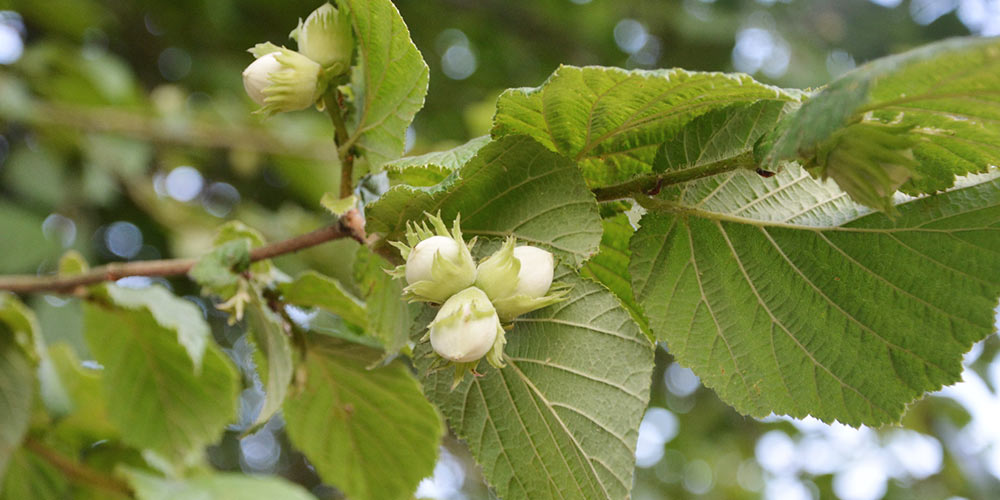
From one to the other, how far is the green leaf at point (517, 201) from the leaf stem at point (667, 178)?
68 millimetres

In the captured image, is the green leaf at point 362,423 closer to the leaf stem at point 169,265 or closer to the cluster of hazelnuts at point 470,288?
the leaf stem at point 169,265

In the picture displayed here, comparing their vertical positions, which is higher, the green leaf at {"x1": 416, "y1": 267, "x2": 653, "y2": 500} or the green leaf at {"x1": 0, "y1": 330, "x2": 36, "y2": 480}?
the green leaf at {"x1": 416, "y1": 267, "x2": 653, "y2": 500}

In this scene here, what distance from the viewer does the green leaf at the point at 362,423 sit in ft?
4.10

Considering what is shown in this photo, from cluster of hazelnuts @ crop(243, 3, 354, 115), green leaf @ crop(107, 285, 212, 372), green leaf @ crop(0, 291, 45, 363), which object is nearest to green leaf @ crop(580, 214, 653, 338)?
cluster of hazelnuts @ crop(243, 3, 354, 115)

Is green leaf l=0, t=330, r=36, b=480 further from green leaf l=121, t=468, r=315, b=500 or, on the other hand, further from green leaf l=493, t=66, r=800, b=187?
green leaf l=493, t=66, r=800, b=187

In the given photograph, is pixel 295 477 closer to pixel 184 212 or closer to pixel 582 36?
pixel 184 212

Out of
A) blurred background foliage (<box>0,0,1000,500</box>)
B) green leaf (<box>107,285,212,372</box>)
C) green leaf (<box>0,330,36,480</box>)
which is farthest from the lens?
blurred background foliage (<box>0,0,1000,500</box>)

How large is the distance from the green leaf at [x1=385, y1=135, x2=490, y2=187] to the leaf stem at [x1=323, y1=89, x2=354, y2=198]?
87mm

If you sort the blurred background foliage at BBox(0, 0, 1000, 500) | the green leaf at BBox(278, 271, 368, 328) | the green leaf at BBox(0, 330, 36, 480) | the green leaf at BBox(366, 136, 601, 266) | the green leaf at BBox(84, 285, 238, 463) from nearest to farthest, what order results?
the green leaf at BBox(366, 136, 601, 266), the green leaf at BBox(278, 271, 368, 328), the green leaf at BBox(0, 330, 36, 480), the green leaf at BBox(84, 285, 238, 463), the blurred background foliage at BBox(0, 0, 1000, 500)

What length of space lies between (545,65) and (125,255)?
2538mm

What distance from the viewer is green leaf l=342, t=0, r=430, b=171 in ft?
3.08

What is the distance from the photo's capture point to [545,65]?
4715 mm

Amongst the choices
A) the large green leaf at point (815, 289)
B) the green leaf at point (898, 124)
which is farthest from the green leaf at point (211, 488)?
the green leaf at point (898, 124)

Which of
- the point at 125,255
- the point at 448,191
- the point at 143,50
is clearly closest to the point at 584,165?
the point at 448,191
